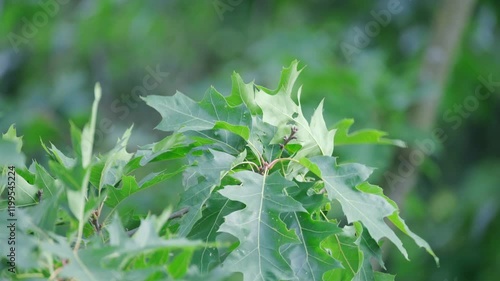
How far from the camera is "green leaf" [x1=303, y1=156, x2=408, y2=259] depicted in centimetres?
130

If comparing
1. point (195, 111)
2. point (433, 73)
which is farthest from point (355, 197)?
point (433, 73)

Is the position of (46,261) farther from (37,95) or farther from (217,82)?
(37,95)

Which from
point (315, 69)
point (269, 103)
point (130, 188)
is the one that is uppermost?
point (269, 103)

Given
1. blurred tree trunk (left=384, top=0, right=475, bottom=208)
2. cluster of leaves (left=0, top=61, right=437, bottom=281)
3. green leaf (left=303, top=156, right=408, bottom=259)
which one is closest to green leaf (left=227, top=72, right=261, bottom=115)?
cluster of leaves (left=0, top=61, right=437, bottom=281)

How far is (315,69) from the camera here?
150 inches

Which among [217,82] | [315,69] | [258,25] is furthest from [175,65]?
[315,69]

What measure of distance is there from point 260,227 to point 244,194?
6 centimetres

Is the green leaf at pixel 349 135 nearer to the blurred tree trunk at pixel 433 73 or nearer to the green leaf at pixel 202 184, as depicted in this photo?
the green leaf at pixel 202 184

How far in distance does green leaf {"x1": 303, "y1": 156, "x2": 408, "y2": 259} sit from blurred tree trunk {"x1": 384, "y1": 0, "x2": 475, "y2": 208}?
86.3 inches

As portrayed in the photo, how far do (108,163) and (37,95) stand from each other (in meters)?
4.28

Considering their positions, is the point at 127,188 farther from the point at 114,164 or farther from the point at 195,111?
the point at 195,111

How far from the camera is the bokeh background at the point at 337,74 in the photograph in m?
3.63

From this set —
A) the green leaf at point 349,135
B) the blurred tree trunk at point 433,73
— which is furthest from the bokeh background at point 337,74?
the green leaf at point 349,135

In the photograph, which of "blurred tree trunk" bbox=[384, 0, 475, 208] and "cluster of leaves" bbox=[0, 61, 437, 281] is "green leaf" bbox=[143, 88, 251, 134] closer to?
"cluster of leaves" bbox=[0, 61, 437, 281]
